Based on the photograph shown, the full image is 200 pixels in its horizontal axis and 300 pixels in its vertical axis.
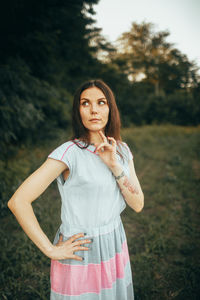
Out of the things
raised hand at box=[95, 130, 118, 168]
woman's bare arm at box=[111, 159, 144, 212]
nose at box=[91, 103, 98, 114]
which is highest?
nose at box=[91, 103, 98, 114]

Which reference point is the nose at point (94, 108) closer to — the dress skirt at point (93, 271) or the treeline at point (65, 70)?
the dress skirt at point (93, 271)

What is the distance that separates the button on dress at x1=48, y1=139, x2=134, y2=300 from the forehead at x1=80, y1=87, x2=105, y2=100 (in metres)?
0.32

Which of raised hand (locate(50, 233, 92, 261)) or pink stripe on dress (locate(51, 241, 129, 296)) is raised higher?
raised hand (locate(50, 233, 92, 261))

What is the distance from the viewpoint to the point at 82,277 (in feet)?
3.95

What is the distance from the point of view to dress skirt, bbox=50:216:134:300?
1193mm

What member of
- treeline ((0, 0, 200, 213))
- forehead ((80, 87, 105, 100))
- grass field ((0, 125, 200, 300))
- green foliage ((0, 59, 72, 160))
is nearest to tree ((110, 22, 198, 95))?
treeline ((0, 0, 200, 213))

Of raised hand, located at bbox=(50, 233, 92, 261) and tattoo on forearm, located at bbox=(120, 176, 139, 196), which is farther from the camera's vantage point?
tattoo on forearm, located at bbox=(120, 176, 139, 196)

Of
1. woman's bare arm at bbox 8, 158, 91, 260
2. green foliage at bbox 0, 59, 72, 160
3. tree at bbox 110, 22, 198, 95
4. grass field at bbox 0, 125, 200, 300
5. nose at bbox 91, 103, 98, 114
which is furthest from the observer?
tree at bbox 110, 22, 198, 95

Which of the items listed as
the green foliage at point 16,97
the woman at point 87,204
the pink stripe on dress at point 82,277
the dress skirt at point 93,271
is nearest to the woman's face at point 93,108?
the woman at point 87,204

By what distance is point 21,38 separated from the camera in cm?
443

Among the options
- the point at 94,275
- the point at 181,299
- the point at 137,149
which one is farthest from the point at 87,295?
the point at 137,149

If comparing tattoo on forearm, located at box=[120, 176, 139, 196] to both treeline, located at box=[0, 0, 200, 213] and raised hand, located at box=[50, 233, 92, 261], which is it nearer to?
raised hand, located at box=[50, 233, 92, 261]

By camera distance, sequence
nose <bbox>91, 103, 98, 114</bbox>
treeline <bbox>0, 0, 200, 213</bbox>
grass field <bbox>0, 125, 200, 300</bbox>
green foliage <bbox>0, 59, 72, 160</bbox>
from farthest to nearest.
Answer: treeline <bbox>0, 0, 200, 213</bbox> → green foliage <bbox>0, 59, 72, 160</bbox> → grass field <bbox>0, 125, 200, 300</bbox> → nose <bbox>91, 103, 98, 114</bbox>

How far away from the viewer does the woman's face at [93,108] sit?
Result: 1286 mm
